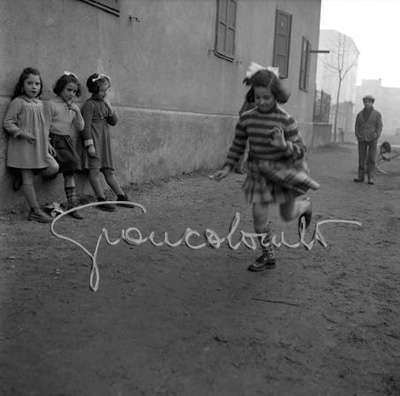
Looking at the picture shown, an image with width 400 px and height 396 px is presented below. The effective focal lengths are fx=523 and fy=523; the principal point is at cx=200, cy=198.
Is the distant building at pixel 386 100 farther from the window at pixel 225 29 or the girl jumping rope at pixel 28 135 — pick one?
the girl jumping rope at pixel 28 135

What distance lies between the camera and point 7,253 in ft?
13.2

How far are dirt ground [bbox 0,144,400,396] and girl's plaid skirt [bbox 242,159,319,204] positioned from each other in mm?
580

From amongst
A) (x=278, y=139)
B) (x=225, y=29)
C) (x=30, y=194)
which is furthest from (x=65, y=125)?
(x=225, y=29)

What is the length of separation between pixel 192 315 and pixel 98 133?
10.9 feet

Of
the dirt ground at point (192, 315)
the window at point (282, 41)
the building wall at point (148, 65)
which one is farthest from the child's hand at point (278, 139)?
the window at point (282, 41)

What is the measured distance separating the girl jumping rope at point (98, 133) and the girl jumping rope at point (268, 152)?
7.63ft

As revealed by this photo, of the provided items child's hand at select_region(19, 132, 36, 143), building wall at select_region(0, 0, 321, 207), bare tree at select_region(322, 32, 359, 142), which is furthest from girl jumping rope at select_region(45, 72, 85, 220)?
bare tree at select_region(322, 32, 359, 142)

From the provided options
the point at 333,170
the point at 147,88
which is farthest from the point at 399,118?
the point at 147,88

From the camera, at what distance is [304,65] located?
633 inches

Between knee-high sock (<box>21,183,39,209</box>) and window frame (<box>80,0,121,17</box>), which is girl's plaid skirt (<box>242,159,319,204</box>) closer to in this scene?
knee-high sock (<box>21,183,39,209</box>)

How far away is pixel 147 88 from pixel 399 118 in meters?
57.0

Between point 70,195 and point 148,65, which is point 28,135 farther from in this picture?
point 148,65

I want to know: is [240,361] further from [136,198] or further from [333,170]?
[333,170]

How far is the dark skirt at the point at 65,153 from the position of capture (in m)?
5.30
